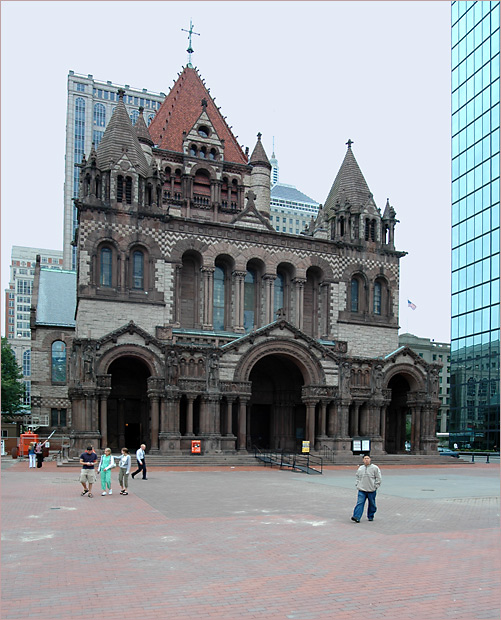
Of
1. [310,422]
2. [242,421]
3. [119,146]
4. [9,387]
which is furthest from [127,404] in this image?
[9,387]

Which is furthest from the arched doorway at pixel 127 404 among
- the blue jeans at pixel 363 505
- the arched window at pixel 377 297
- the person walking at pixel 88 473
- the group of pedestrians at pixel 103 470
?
the blue jeans at pixel 363 505

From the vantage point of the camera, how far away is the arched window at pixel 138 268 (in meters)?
43.6

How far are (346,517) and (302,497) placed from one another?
4.59 metres

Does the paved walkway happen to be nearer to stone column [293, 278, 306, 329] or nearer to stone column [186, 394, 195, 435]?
stone column [186, 394, 195, 435]

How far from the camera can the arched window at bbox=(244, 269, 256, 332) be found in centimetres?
4778

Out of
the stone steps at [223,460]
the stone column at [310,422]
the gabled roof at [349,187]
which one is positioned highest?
the gabled roof at [349,187]

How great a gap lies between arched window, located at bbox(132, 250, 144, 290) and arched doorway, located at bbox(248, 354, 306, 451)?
396 inches

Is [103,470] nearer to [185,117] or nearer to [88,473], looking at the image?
[88,473]

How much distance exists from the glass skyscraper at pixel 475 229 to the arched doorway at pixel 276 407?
981 inches

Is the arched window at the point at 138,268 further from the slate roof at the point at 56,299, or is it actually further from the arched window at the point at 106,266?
the slate roof at the point at 56,299

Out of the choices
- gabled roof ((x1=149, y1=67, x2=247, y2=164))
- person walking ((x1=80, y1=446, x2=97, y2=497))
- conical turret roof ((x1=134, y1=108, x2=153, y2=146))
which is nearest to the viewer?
person walking ((x1=80, y1=446, x2=97, y2=497))

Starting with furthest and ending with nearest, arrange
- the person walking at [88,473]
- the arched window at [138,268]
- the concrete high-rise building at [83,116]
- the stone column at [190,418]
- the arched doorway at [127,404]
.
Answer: the concrete high-rise building at [83,116]
the arched window at [138,268]
the arched doorway at [127,404]
the stone column at [190,418]
the person walking at [88,473]

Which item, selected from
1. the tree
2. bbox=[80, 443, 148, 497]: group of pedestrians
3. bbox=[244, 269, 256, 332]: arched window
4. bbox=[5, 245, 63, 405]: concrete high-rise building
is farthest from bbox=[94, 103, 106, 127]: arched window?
bbox=[80, 443, 148, 497]: group of pedestrians

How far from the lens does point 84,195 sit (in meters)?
42.8
